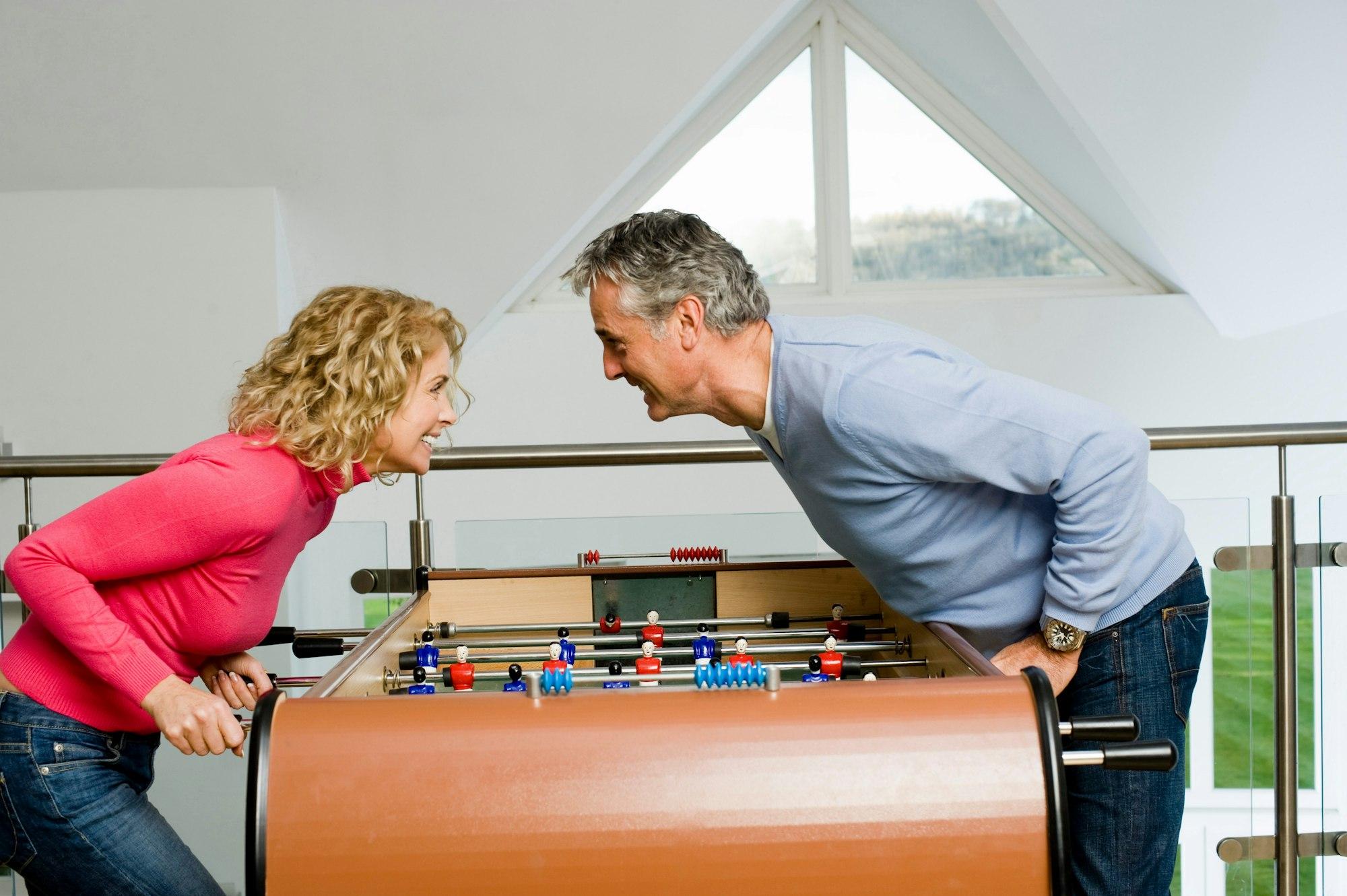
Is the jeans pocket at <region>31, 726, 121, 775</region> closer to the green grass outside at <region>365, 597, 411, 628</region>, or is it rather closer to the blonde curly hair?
the blonde curly hair

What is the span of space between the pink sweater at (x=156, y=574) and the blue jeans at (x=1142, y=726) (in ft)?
3.22

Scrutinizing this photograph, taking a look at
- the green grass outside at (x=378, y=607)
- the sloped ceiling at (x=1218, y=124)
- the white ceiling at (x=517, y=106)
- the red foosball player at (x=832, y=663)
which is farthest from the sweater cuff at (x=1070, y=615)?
the sloped ceiling at (x=1218, y=124)

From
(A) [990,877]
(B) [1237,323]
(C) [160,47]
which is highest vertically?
(C) [160,47]

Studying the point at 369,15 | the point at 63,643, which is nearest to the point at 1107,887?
the point at 63,643

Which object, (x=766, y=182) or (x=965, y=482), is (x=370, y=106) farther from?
(x=965, y=482)

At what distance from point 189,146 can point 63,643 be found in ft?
9.22

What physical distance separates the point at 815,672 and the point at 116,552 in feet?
2.89

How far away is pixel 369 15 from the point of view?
3.42 m

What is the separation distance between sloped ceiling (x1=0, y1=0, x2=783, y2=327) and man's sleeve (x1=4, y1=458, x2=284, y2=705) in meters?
2.44

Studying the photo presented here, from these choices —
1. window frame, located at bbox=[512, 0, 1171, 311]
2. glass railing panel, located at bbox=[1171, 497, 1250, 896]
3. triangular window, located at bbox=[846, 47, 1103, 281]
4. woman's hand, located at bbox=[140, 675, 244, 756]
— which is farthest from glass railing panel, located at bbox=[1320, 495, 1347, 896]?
triangular window, located at bbox=[846, 47, 1103, 281]

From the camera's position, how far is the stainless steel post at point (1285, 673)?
223 cm

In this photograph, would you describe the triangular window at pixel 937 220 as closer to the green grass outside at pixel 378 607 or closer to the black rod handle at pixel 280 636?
the green grass outside at pixel 378 607

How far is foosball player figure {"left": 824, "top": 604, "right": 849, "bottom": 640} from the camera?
1.90 meters

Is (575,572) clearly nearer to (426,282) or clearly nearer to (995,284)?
(426,282)
